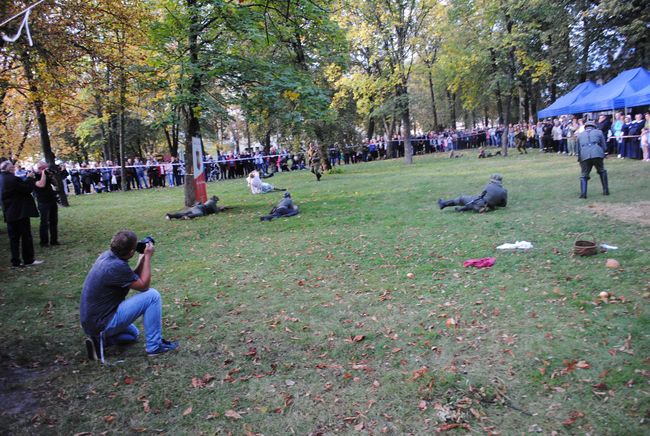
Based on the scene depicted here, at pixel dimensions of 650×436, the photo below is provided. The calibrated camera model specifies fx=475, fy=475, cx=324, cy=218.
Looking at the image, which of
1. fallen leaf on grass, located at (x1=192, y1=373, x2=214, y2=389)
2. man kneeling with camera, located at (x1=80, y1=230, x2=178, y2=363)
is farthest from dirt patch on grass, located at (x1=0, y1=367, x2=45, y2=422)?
fallen leaf on grass, located at (x1=192, y1=373, x2=214, y2=389)

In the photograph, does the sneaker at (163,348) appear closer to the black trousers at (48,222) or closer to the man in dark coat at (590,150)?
the black trousers at (48,222)

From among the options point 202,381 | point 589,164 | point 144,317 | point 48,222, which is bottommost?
point 202,381

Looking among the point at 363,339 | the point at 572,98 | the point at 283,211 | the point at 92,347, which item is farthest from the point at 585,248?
the point at 572,98

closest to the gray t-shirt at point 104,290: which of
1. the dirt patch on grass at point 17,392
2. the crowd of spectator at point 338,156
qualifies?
the dirt patch on grass at point 17,392

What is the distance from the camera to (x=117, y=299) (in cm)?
495

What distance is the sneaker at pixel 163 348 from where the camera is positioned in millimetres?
5125

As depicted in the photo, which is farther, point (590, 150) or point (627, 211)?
point (590, 150)

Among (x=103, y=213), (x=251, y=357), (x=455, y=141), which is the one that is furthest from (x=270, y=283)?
(x=455, y=141)

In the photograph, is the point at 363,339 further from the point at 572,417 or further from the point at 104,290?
the point at 104,290

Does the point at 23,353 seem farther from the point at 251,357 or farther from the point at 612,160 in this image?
the point at 612,160

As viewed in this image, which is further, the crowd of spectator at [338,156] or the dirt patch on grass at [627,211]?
the crowd of spectator at [338,156]

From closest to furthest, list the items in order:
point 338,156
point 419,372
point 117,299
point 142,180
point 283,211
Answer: point 419,372 < point 117,299 < point 283,211 < point 142,180 < point 338,156

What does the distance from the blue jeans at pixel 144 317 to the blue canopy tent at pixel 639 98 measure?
21.5 meters

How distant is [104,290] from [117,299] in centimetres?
18
